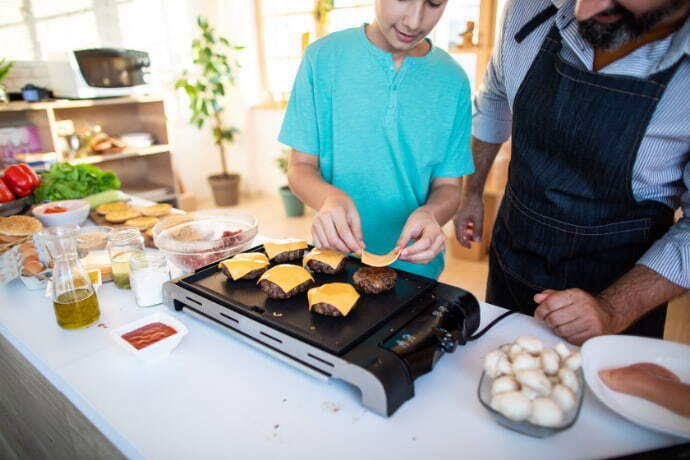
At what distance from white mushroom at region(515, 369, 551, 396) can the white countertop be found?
0.08 meters

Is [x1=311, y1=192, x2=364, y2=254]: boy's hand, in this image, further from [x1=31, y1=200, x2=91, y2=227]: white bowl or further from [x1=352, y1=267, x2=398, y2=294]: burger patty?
[x1=31, y1=200, x2=91, y2=227]: white bowl

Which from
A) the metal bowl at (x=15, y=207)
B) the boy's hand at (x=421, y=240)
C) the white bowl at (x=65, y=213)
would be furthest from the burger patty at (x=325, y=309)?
the metal bowl at (x=15, y=207)

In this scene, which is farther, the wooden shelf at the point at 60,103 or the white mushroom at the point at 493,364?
the wooden shelf at the point at 60,103

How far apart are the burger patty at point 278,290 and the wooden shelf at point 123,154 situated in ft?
8.89

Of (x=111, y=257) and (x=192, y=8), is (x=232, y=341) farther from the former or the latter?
(x=192, y=8)

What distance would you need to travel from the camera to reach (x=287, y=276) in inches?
35.7

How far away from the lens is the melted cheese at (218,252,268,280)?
96cm

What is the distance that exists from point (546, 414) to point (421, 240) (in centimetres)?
47

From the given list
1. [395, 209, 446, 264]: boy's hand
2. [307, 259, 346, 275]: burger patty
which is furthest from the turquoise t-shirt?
[307, 259, 346, 275]: burger patty

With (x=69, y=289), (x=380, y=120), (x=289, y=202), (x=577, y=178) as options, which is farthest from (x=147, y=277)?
(x=289, y=202)

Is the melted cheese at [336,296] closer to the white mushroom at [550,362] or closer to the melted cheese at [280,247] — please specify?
the melted cheese at [280,247]

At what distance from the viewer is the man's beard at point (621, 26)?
87cm

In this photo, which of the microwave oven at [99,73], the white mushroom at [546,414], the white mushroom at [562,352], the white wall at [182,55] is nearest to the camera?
the white mushroom at [546,414]

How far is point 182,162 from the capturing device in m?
4.79
